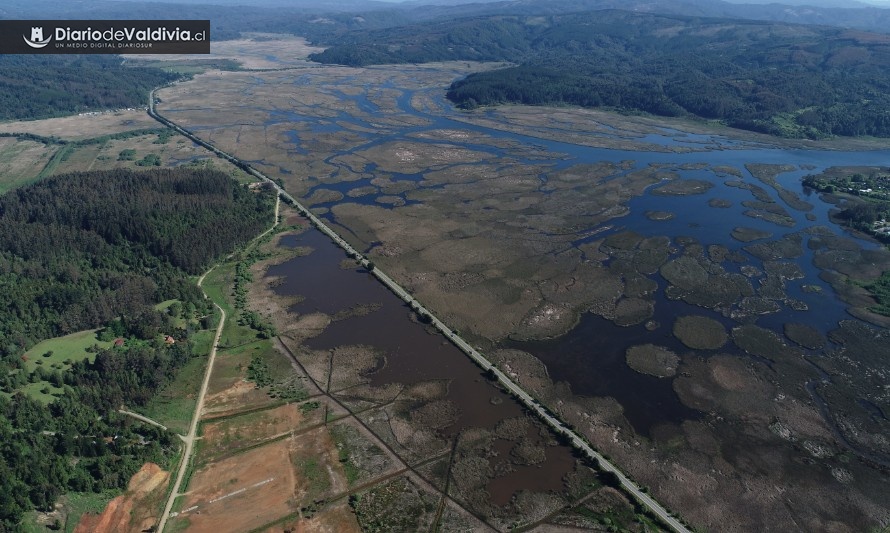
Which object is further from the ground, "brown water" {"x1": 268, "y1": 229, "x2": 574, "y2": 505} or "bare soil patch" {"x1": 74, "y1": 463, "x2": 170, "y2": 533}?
"brown water" {"x1": 268, "y1": 229, "x2": 574, "y2": 505}

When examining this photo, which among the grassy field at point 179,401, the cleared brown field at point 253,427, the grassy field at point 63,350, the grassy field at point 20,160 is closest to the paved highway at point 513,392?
the grassy field at point 179,401

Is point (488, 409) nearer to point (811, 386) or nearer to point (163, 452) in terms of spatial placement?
point (163, 452)

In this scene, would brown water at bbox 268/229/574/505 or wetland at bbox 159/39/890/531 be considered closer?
wetland at bbox 159/39/890/531

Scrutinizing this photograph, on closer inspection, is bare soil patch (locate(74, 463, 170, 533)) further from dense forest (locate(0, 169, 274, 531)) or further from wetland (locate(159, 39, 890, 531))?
wetland (locate(159, 39, 890, 531))

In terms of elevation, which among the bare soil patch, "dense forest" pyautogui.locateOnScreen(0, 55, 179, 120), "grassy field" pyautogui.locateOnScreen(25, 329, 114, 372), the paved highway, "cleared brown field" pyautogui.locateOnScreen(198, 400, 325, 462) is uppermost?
"dense forest" pyautogui.locateOnScreen(0, 55, 179, 120)

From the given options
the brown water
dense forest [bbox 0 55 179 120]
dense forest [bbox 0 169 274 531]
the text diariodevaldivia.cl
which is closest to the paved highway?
the brown water

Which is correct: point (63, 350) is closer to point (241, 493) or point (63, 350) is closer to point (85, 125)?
point (241, 493)

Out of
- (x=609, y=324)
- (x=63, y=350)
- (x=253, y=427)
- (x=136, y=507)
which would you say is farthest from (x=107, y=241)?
(x=609, y=324)
